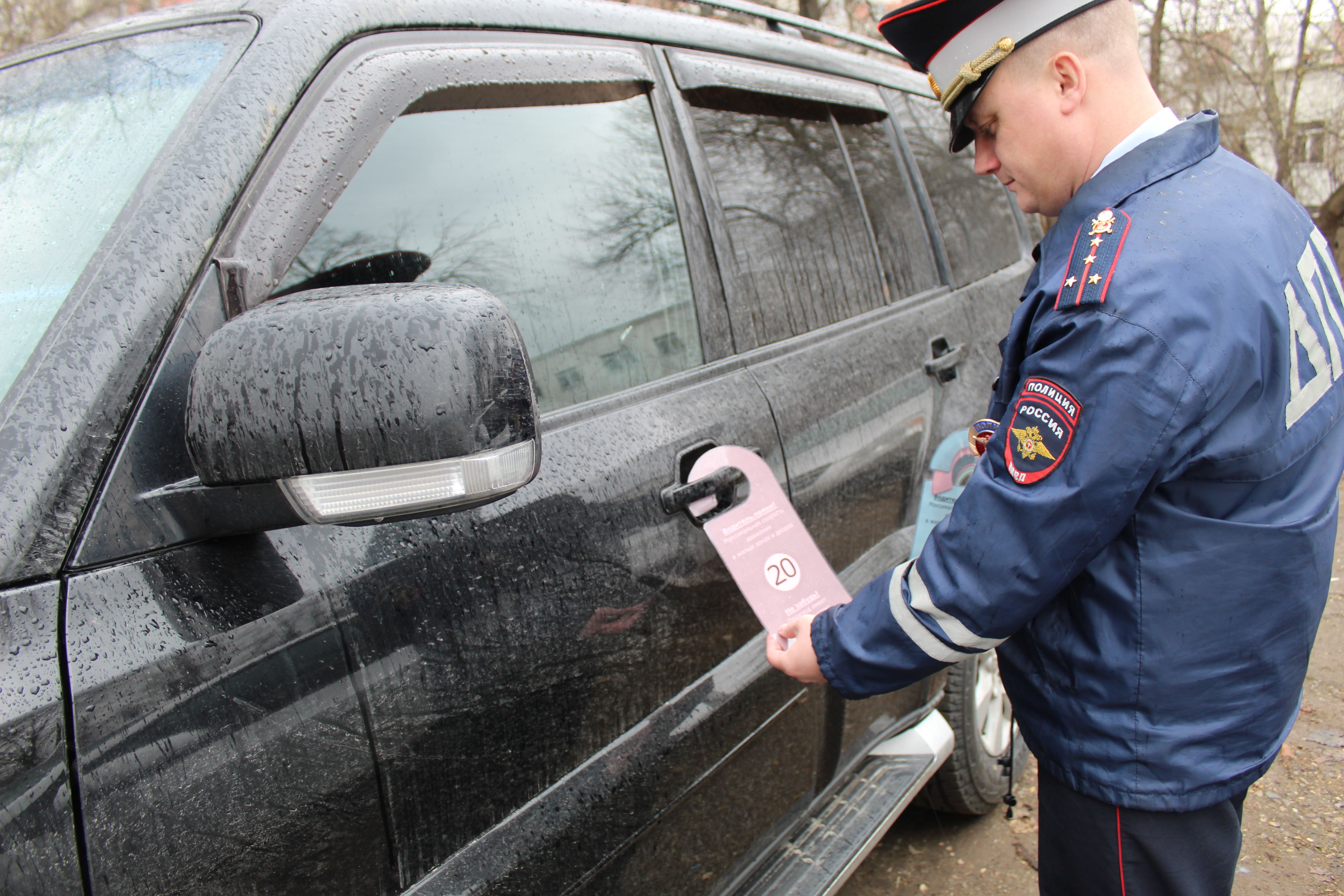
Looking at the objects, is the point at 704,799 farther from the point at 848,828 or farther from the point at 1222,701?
the point at 1222,701

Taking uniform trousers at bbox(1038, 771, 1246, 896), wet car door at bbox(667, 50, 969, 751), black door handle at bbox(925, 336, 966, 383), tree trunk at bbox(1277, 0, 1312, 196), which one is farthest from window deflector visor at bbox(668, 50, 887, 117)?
tree trunk at bbox(1277, 0, 1312, 196)

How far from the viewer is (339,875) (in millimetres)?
1078

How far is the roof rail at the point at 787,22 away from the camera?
2180 mm

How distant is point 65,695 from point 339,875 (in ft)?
1.25

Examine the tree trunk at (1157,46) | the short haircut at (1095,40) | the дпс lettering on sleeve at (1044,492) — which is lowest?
the дпс lettering on sleeve at (1044,492)

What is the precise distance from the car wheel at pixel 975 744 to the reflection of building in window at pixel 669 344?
134 cm

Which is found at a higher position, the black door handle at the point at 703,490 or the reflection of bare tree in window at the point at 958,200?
the reflection of bare tree in window at the point at 958,200

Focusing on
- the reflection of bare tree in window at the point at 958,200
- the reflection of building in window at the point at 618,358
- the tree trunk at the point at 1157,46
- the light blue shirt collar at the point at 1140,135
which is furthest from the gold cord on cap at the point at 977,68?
the tree trunk at the point at 1157,46

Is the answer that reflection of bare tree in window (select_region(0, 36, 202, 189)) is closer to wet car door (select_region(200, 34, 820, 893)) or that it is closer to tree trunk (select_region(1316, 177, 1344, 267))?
wet car door (select_region(200, 34, 820, 893))

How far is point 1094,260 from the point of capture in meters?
1.17

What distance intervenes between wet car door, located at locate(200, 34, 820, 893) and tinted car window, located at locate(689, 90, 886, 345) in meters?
0.14

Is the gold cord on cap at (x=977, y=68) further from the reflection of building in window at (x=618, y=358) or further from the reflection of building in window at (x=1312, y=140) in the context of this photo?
the reflection of building in window at (x=1312, y=140)

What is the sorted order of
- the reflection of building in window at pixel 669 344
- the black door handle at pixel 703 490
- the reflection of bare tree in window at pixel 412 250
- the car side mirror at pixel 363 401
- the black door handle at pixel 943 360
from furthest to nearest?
the black door handle at pixel 943 360, the reflection of building in window at pixel 669 344, the black door handle at pixel 703 490, the reflection of bare tree in window at pixel 412 250, the car side mirror at pixel 363 401

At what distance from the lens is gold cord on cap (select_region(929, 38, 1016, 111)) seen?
4.25ft
